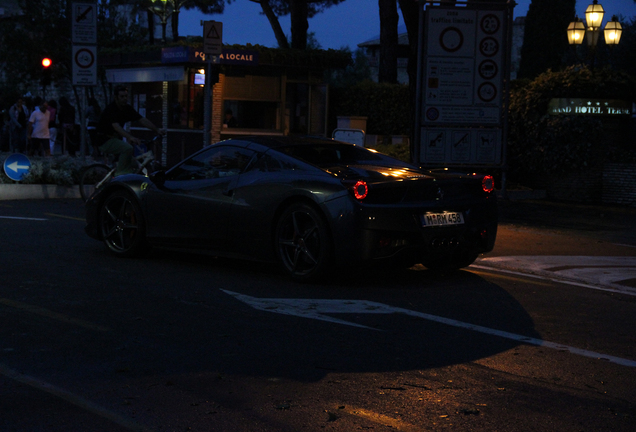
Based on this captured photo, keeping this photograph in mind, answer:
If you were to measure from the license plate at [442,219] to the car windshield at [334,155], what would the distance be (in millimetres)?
1037

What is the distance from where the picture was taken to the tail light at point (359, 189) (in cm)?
735

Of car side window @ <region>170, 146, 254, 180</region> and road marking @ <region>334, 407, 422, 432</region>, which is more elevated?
car side window @ <region>170, 146, 254, 180</region>

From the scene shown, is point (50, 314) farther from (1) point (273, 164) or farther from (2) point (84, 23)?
(2) point (84, 23)

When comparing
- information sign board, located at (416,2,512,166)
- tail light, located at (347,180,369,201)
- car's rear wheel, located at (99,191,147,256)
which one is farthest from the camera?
information sign board, located at (416,2,512,166)

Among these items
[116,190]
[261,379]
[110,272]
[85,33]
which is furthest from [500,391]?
[85,33]

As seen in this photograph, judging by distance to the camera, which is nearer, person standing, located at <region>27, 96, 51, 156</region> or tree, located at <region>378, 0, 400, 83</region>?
person standing, located at <region>27, 96, 51, 156</region>

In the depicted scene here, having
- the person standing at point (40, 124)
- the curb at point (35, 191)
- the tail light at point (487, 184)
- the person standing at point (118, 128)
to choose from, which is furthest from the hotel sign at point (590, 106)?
the person standing at point (40, 124)

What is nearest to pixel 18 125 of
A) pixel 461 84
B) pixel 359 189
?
pixel 461 84

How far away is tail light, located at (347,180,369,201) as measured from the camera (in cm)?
735

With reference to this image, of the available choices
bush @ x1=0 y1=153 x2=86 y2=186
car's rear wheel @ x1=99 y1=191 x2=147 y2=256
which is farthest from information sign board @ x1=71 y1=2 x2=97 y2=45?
car's rear wheel @ x1=99 y1=191 x2=147 y2=256

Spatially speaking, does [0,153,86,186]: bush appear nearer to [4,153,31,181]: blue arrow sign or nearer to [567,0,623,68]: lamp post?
[4,153,31,181]: blue arrow sign

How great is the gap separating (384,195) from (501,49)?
352 inches

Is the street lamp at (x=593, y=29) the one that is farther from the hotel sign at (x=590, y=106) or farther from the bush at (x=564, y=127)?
the hotel sign at (x=590, y=106)

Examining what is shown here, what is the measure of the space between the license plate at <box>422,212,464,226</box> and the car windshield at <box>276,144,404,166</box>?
40.8 inches
